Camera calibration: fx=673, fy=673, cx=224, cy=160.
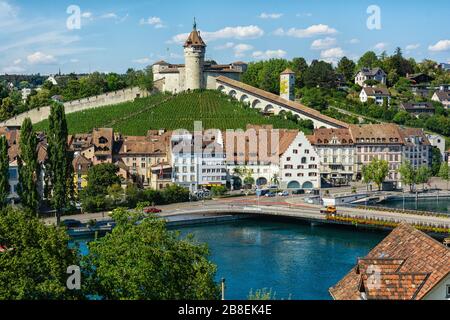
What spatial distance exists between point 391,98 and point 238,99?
548 inches

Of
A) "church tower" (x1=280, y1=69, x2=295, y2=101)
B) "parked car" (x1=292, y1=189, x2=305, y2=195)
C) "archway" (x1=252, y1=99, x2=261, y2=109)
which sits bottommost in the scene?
"parked car" (x1=292, y1=189, x2=305, y2=195)

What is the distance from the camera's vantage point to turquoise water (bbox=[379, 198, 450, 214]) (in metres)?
35.6

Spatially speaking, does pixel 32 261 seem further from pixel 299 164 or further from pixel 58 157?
pixel 299 164

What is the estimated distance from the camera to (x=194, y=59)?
54969 mm

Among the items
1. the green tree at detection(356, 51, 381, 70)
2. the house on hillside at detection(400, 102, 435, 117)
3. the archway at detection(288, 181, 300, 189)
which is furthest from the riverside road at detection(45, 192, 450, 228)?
the green tree at detection(356, 51, 381, 70)

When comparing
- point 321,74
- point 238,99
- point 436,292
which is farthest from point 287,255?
point 321,74

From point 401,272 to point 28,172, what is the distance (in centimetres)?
1956

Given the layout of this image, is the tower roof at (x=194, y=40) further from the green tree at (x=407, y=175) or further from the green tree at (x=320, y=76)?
the green tree at (x=407, y=175)

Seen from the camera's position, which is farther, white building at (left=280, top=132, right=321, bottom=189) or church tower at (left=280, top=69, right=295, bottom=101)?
church tower at (left=280, top=69, right=295, bottom=101)

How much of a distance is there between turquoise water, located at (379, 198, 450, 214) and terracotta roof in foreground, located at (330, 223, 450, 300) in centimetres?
2533

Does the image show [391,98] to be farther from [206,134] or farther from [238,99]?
[206,134]

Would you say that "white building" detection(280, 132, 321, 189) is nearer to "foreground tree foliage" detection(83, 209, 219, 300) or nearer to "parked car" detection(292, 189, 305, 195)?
"parked car" detection(292, 189, 305, 195)

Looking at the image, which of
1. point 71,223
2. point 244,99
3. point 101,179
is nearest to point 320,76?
point 244,99
